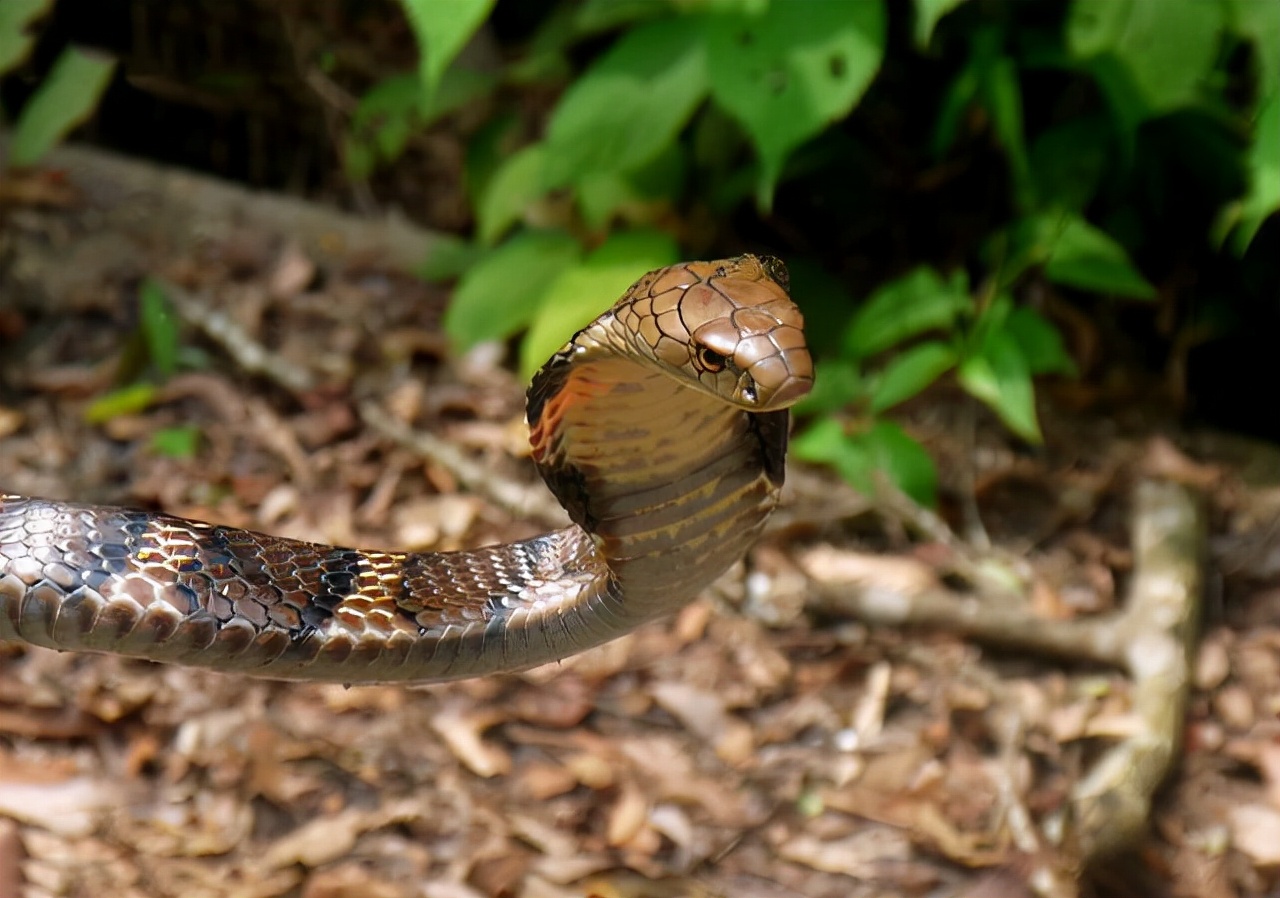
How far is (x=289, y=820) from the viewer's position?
234cm

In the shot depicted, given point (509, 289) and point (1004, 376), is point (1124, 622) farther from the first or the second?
point (509, 289)

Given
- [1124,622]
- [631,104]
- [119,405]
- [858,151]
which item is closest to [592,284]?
[631,104]

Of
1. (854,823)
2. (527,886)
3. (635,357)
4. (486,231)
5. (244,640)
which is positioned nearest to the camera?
(635,357)

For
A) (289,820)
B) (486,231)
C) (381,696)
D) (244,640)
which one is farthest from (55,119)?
(244,640)

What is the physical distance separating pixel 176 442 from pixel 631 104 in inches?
63.7

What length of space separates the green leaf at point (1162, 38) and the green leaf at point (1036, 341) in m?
0.64

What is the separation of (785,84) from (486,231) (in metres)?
1.29

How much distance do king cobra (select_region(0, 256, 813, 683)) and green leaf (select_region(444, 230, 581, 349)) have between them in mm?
1857

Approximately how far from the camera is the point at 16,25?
2.88m

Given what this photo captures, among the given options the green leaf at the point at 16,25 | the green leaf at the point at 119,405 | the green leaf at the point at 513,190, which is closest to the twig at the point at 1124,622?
the green leaf at the point at 513,190

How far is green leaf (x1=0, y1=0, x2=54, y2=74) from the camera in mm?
2826

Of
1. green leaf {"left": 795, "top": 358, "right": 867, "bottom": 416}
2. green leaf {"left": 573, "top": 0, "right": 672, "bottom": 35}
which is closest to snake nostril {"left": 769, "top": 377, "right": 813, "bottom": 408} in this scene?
green leaf {"left": 795, "top": 358, "right": 867, "bottom": 416}

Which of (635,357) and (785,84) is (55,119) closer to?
(785,84)

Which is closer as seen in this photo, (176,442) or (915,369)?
(915,369)
